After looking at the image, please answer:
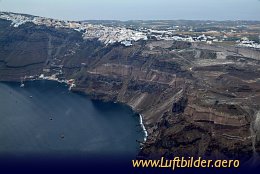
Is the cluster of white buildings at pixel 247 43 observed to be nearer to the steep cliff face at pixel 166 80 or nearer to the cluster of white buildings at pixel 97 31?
the steep cliff face at pixel 166 80

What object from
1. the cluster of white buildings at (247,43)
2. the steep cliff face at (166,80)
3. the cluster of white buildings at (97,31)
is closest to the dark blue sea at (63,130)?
the steep cliff face at (166,80)

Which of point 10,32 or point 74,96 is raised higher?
point 10,32

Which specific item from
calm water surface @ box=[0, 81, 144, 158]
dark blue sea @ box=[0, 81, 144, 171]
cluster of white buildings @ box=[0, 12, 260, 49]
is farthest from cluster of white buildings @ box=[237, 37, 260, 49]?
dark blue sea @ box=[0, 81, 144, 171]

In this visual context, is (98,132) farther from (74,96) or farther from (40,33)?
(40,33)

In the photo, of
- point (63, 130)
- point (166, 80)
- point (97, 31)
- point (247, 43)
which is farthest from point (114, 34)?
point (63, 130)

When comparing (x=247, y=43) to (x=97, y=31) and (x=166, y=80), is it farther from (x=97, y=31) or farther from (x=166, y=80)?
(x=97, y=31)

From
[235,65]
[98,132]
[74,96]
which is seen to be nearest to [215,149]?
[98,132]

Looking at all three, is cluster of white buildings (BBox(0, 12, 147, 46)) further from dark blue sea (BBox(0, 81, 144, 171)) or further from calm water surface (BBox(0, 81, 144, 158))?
dark blue sea (BBox(0, 81, 144, 171))

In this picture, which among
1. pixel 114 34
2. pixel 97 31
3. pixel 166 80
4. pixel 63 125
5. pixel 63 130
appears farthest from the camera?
pixel 97 31
